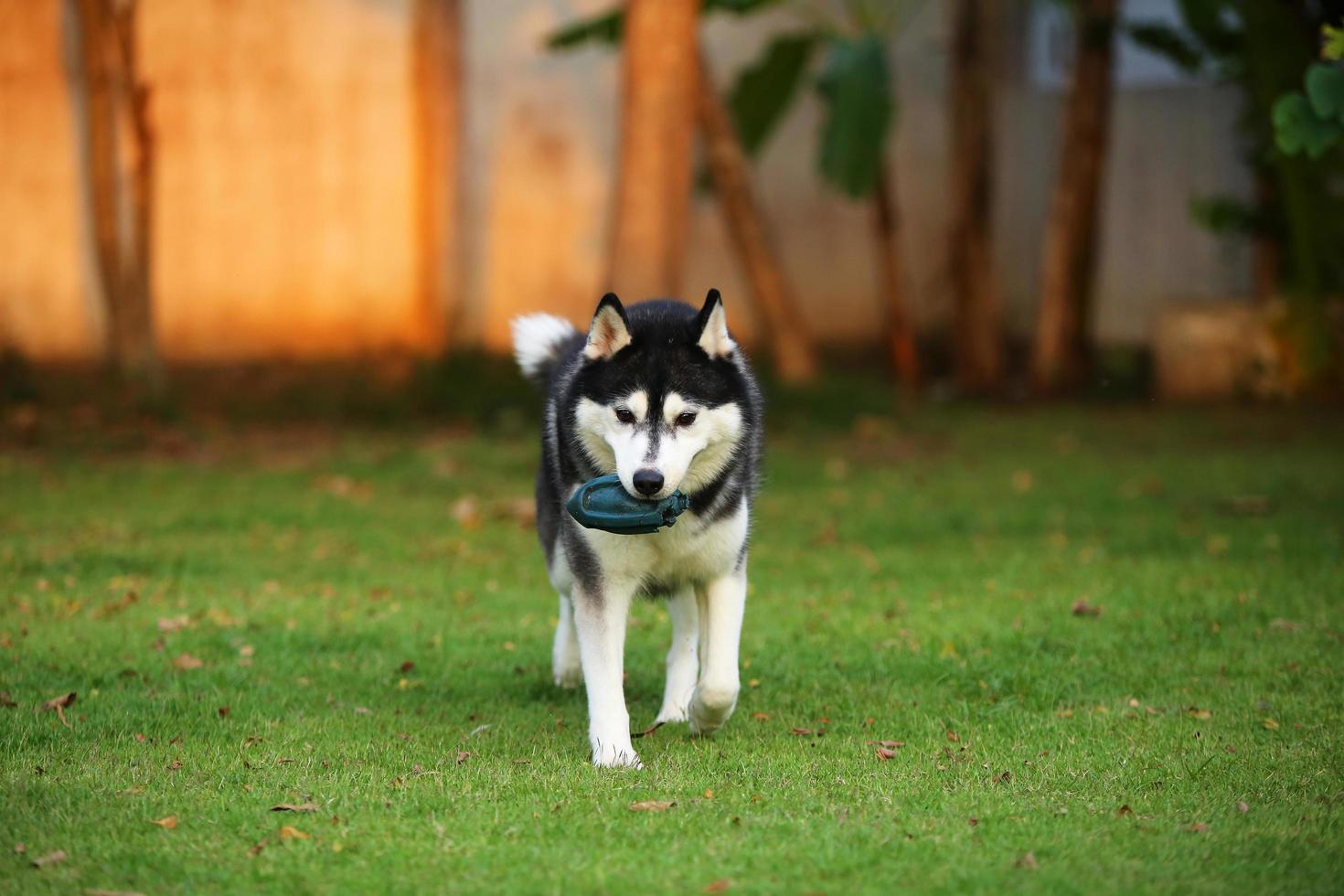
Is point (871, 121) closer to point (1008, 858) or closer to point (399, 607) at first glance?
point (399, 607)

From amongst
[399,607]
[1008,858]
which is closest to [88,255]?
[399,607]

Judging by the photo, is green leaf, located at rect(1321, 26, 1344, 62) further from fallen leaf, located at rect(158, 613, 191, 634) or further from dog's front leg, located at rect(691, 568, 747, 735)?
fallen leaf, located at rect(158, 613, 191, 634)

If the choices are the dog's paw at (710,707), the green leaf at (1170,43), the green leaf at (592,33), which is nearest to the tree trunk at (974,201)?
the green leaf at (1170,43)

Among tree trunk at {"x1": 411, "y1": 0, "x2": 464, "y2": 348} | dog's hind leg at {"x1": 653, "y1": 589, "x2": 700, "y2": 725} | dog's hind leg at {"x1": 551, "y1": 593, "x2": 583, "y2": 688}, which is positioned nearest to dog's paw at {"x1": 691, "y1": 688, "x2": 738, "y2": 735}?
dog's hind leg at {"x1": 653, "y1": 589, "x2": 700, "y2": 725}

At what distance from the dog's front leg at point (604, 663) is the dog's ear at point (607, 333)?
0.72 m

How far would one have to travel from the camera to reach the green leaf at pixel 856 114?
12.8 metres

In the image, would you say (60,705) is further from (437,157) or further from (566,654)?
(437,157)

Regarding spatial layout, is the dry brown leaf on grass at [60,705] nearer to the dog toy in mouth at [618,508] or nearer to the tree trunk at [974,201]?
the dog toy in mouth at [618,508]

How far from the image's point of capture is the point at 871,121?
12.8 metres

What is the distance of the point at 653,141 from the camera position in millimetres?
11000

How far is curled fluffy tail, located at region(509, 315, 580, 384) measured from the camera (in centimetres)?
579

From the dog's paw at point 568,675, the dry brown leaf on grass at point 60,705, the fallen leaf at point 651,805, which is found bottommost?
the dog's paw at point 568,675

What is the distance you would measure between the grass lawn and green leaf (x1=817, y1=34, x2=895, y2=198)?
3.41 metres

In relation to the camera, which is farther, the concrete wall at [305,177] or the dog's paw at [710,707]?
the concrete wall at [305,177]
